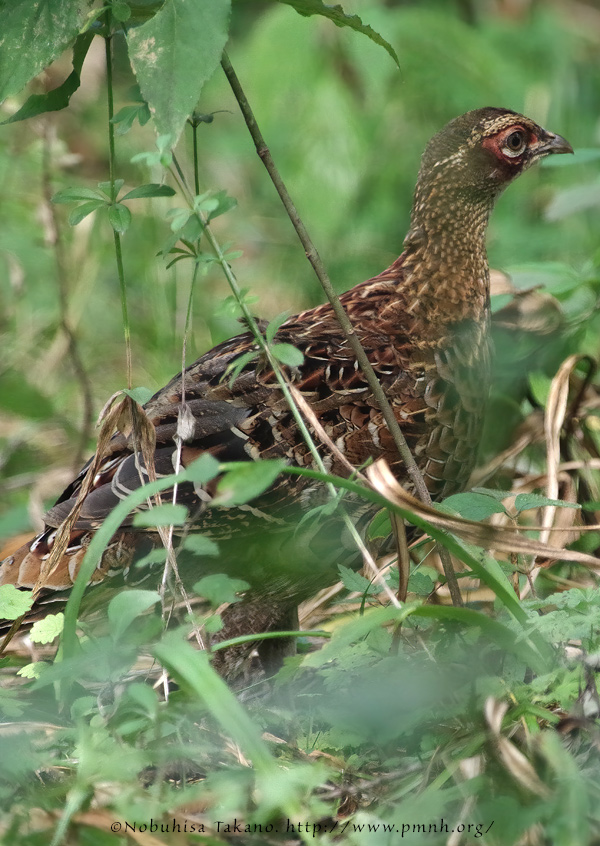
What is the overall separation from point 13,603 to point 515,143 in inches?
81.2

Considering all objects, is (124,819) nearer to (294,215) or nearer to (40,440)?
(294,215)

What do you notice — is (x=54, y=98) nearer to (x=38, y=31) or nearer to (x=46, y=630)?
(x=38, y=31)

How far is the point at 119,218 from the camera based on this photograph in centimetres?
208

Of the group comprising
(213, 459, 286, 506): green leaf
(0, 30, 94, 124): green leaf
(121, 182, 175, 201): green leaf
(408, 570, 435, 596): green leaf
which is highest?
(0, 30, 94, 124): green leaf

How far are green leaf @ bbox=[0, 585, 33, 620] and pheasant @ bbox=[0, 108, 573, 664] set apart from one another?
185mm

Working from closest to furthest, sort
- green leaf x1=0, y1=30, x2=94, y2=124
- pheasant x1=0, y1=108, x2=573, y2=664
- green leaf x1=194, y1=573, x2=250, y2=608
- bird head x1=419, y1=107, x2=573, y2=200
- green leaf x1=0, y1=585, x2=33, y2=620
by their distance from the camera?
green leaf x1=194, y1=573, x2=250, y2=608, green leaf x1=0, y1=30, x2=94, y2=124, green leaf x1=0, y1=585, x2=33, y2=620, pheasant x1=0, y1=108, x2=573, y2=664, bird head x1=419, y1=107, x2=573, y2=200

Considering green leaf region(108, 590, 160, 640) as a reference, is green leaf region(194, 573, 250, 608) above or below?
below

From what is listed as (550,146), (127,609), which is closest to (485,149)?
(550,146)

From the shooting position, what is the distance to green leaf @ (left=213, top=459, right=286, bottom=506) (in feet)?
5.14

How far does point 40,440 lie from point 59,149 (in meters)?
1.30

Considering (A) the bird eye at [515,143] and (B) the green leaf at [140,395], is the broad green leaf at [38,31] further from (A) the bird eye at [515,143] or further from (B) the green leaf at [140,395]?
(A) the bird eye at [515,143]

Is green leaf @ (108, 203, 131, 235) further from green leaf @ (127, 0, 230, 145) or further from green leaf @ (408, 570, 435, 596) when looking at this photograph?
green leaf @ (408, 570, 435, 596)

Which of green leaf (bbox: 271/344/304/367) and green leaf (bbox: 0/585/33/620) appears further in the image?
green leaf (bbox: 0/585/33/620)

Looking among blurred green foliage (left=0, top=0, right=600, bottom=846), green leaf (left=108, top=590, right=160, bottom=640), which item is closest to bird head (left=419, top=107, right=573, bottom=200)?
blurred green foliage (left=0, top=0, right=600, bottom=846)
